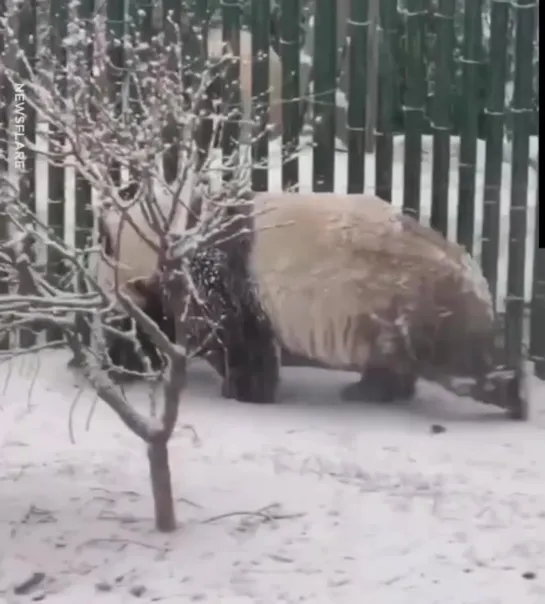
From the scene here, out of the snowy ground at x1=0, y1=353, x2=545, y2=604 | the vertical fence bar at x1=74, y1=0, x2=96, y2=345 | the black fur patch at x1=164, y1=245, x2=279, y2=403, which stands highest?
the vertical fence bar at x1=74, y1=0, x2=96, y2=345

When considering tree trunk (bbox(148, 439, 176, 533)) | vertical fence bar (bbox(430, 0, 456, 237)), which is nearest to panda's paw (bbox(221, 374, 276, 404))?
tree trunk (bbox(148, 439, 176, 533))

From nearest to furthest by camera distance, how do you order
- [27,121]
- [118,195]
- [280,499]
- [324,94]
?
[118,195] → [280,499] → [27,121] → [324,94]

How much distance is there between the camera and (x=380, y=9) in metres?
1.55

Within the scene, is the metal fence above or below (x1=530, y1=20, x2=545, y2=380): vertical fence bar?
above

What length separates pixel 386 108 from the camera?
5.24ft

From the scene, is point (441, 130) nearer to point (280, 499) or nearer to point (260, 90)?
point (260, 90)

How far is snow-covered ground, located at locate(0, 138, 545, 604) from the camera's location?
1.17 metres

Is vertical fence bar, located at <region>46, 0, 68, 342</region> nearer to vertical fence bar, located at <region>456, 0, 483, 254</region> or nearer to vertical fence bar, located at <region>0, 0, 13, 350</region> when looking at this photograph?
vertical fence bar, located at <region>0, 0, 13, 350</region>

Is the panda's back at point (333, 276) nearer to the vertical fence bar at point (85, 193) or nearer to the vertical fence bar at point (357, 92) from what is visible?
the vertical fence bar at point (357, 92)

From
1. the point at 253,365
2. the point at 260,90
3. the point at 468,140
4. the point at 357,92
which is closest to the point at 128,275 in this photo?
the point at 253,365

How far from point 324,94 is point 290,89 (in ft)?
0.18

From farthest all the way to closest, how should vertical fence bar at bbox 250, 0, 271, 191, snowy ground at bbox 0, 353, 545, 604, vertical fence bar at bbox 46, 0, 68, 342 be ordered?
vertical fence bar at bbox 250, 0, 271, 191, vertical fence bar at bbox 46, 0, 68, 342, snowy ground at bbox 0, 353, 545, 604

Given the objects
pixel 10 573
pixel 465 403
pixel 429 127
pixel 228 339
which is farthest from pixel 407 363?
pixel 10 573

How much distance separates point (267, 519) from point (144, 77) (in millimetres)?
618
